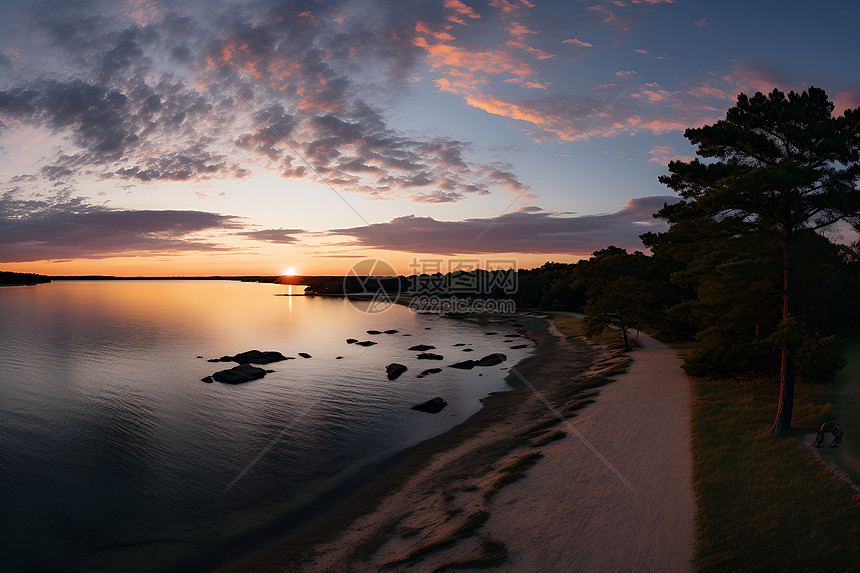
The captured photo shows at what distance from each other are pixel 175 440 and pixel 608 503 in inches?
1074

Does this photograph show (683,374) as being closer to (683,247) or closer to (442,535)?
(683,247)

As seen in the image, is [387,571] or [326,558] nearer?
[387,571]

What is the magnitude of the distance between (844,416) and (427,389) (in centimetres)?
2976

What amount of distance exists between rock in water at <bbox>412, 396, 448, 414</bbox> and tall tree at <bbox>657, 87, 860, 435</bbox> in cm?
2166


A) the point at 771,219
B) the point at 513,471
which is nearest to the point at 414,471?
the point at 513,471

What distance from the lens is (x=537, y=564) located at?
13.2m

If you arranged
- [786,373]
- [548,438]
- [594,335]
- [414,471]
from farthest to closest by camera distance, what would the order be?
[594,335] < [548,438] < [414,471] < [786,373]

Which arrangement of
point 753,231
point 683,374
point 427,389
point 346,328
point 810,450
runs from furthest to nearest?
point 346,328 → point 427,389 → point 683,374 → point 753,231 → point 810,450

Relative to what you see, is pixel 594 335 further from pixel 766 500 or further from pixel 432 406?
pixel 766 500

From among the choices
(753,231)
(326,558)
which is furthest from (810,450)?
(326,558)

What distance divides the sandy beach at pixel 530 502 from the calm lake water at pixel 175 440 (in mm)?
3513

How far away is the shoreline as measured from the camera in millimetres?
15817

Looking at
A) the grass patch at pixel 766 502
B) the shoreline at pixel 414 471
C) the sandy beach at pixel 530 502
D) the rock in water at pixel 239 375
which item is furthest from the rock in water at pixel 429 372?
the grass patch at pixel 766 502

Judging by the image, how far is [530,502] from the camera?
17.2 metres
